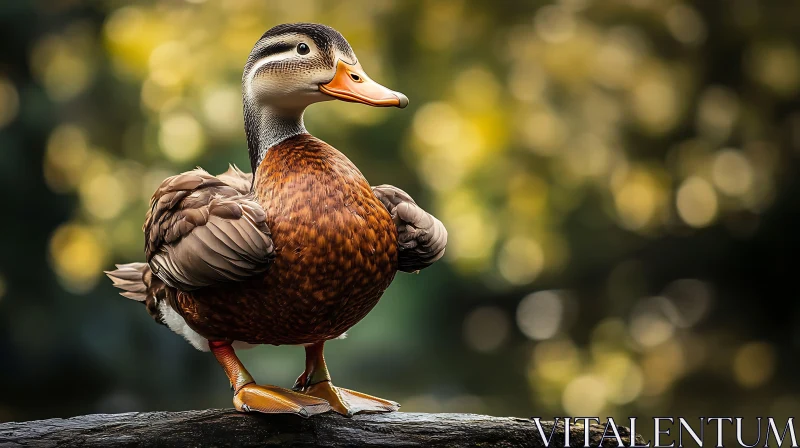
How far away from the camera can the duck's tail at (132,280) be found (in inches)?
72.8

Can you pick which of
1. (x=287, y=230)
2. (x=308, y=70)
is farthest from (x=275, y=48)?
(x=287, y=230)

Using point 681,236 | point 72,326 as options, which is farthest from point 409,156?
point 72,326

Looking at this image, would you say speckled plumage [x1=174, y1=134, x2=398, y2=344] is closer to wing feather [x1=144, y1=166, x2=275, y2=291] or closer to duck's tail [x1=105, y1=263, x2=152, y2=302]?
wing feather [x1=144, y1=166, x2=275, y2=291]

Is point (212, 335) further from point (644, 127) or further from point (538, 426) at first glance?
point (644, 127)

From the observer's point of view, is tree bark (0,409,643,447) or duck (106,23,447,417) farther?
tree bark (0,409,643,447)

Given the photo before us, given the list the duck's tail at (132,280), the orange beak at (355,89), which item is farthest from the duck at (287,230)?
the duck's tail at (132,280)

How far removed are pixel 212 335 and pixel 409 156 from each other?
1.53 meters

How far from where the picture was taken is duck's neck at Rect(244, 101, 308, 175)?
1617mm

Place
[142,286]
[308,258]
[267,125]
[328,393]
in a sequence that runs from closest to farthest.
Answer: [308,258]
[267,125]
[328,393]
[142,286]

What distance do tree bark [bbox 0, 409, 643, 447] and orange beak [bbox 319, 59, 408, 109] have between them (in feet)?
1.99

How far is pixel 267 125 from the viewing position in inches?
63.9

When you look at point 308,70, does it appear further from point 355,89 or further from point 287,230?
point 287,230

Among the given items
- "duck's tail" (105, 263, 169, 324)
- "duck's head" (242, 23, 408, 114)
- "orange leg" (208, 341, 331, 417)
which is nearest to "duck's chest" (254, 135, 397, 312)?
"duck's head" (242, 23, 408, 114)

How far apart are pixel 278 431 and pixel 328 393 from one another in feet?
0.42
